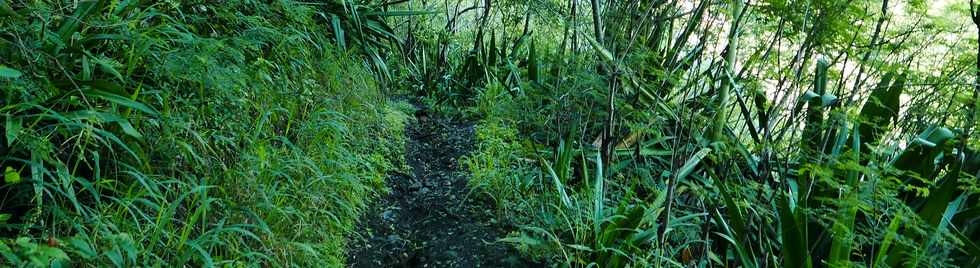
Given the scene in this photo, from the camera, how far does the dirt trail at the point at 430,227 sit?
103 inches

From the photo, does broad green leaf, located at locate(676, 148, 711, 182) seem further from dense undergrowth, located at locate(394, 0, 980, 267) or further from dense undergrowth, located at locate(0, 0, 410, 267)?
dense undergrowth, located at locate(0, 0, 410, 267)

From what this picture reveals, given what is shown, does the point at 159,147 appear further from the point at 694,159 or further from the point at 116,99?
the point at 694,159

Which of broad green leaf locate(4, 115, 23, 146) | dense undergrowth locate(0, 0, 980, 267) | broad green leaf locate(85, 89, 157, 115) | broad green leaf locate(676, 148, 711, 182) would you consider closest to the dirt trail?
dense undergrowth locate(0, 0, 980, 267)

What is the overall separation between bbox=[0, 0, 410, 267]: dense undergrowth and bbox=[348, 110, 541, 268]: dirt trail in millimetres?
138

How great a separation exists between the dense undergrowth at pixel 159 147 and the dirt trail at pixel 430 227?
14 centimetres

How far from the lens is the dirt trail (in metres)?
2.61

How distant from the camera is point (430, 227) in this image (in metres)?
2.94

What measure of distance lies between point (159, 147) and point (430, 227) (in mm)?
1309

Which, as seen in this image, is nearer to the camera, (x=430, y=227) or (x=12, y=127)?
(x=12, y=127)

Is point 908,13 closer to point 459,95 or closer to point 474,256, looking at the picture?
point 474,256

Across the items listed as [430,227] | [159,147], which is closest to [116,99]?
[159,147]

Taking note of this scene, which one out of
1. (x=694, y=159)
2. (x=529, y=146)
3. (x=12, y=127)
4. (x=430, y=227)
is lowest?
(x=430, y=227)

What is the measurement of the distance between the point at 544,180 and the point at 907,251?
1.48 m

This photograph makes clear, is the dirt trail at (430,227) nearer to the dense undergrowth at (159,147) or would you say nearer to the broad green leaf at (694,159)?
the dense undergrowth at (159,147)
